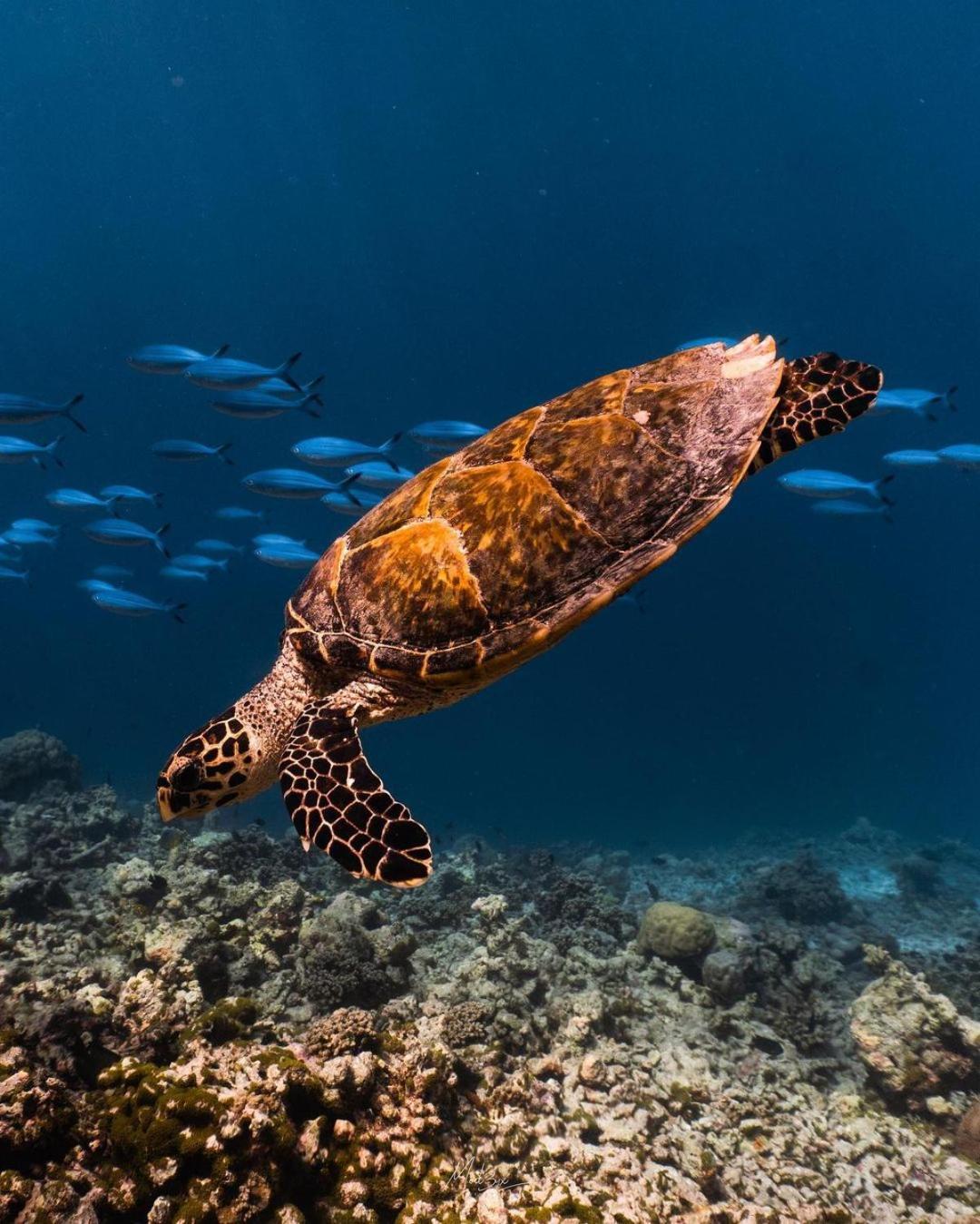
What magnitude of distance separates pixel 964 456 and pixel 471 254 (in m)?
30.7

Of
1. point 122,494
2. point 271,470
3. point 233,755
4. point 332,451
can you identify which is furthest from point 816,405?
point 122,494

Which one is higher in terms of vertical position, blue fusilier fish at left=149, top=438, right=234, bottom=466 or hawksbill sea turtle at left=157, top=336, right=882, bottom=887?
blue fusilier fish at left=149, top=438, right=234, bottom=466

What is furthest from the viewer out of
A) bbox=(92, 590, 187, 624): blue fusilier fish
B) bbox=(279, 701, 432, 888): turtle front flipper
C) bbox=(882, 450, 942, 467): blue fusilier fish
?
bbox=(92, 590, 187, 624): blue fusilier fish

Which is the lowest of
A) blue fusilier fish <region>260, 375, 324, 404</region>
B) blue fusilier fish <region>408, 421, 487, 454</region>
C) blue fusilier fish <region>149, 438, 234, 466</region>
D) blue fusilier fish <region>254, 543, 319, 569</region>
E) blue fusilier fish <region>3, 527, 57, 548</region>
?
blue fusilier fish <region>254, 543, 319, 569</region>

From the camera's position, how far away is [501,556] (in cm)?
320

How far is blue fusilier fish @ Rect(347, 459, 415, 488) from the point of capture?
36.7ft

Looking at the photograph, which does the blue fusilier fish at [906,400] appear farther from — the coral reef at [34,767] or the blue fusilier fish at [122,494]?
the coral reef at [34,767]

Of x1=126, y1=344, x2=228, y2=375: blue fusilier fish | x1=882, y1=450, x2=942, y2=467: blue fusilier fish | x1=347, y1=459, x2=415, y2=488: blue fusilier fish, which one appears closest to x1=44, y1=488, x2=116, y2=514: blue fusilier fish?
x1=126, y1=344, x2=228, y2=375: blue fusilier fish

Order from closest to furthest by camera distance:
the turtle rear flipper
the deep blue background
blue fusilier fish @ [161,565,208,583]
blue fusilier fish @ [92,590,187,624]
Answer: the turtle rear flipper → blue fusilier fish @ [92,590,187,624] → blue fusilier fish @ [161,565,208,583] → the deep blue background

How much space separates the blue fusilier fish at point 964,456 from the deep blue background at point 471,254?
1969cm

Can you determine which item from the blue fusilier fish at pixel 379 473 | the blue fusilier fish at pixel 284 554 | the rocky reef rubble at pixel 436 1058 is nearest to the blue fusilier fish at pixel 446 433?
the blue fusilier fish at pixel 379 473

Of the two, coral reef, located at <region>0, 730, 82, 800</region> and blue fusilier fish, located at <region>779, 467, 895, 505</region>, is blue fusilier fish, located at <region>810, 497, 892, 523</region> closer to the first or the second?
blue fusilier fish, located at <region>779, 467, 895, 505</region>

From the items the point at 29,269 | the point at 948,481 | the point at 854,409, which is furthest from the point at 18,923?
the point at 948,481

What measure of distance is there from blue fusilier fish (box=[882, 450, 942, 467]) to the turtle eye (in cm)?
1406
